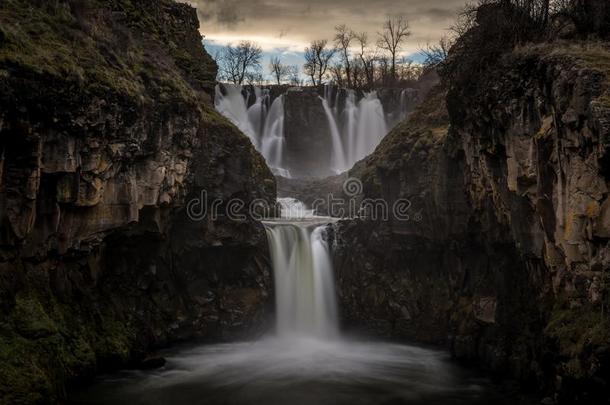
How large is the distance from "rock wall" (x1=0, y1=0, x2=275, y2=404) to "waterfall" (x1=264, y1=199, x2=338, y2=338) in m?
0.78

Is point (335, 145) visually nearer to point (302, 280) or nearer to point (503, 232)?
point (302, 280)

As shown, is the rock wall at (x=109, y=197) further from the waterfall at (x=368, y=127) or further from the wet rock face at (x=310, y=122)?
the waterfall at (x=368, y=127)

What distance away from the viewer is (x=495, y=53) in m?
17.0

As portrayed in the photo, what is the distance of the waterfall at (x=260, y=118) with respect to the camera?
135 feet

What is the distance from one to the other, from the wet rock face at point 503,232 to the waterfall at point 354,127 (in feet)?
51.4

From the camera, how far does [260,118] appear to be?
42.1 metres

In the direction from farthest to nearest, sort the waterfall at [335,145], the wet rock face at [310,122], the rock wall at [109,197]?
1. the waterfall at [335,145]
2. the wet rock face at [310,122]
3. the rock wall at [109,197]

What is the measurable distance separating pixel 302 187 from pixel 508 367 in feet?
66.5

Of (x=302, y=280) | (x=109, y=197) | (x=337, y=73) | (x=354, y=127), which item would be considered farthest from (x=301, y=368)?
(x=337, y=73)

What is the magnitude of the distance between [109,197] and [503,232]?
1191 centimetres

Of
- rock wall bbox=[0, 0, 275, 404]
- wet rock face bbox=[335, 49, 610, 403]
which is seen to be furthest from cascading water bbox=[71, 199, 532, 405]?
wet rock face bbox=[335, 49, 610, 403]

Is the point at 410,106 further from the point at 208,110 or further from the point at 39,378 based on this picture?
the point at 39,378

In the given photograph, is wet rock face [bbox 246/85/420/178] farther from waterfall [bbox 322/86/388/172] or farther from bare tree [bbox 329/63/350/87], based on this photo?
bare tree [bbox 329/63/350/87]

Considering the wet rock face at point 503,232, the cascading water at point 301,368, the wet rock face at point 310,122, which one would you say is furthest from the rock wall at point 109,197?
the wet rock face at point 310,122
